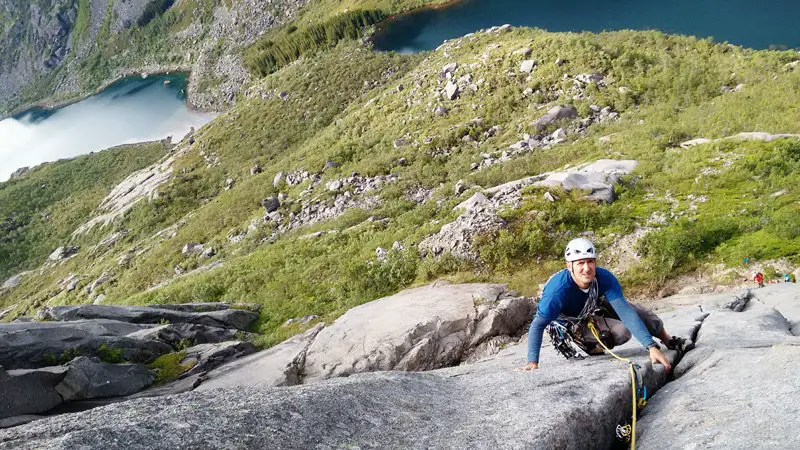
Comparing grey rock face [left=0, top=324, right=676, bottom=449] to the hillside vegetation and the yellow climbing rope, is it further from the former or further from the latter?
the hillside vegetation

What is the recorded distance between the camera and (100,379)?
1559 centimetres

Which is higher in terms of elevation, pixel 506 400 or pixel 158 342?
pixel 506 400

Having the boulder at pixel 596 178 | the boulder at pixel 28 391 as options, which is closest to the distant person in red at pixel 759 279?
→ the boulder at pixel 596 178

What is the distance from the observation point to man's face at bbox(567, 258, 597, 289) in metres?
7.72

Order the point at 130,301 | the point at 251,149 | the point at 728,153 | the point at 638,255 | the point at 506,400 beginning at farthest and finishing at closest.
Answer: the point at 251,149
the point at 130,301
the point at 728,153
the point at 638,255
the point at 506,400

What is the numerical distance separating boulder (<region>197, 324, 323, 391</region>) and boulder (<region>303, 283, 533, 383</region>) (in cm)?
48

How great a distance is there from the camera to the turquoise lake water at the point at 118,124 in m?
145

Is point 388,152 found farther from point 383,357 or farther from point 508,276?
point 383,357

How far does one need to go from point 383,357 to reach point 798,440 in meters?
11.3

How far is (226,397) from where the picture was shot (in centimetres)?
634

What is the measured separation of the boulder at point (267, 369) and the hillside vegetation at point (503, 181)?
319 cm

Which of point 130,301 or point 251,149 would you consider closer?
point 130,301

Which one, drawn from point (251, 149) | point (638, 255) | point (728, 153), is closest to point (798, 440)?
point (638, 255)

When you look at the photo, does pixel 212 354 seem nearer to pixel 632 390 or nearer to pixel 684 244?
pixel 632 390
